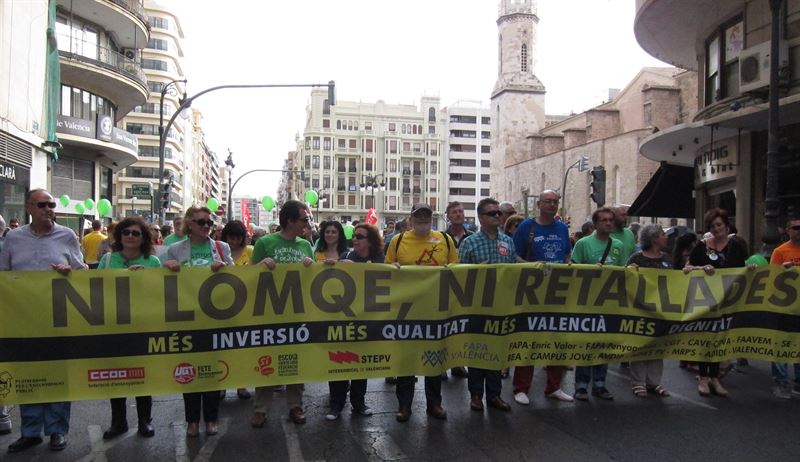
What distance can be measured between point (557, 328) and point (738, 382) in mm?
2752

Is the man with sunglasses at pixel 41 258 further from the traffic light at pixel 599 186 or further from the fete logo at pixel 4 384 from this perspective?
the traffic light at pixel 599 186

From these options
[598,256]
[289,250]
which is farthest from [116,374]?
[598,256]

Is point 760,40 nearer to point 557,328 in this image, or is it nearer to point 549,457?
point 557,328

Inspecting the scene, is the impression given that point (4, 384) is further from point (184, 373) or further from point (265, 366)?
point (265, 366)

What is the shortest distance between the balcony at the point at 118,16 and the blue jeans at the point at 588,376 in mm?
26857

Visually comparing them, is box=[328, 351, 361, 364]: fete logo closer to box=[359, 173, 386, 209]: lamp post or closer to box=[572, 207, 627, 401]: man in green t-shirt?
box=[572, 207, 627, 401]: man in green t-shirt

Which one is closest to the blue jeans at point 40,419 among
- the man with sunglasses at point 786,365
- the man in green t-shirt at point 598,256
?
the man in green t-shirt at point 598,256

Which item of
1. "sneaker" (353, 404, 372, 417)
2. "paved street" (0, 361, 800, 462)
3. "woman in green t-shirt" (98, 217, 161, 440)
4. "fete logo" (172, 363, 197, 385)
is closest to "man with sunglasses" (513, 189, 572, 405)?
"paved street" (0, 361, 800, 462)

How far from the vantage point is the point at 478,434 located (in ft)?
16.9

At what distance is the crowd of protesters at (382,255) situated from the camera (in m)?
4.95

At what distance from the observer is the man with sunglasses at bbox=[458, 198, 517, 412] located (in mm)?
5820

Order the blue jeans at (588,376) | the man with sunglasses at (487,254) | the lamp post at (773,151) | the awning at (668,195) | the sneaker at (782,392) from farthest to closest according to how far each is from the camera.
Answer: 1. the awning at (668,195)
2. the lamp post at (773,151)
3. the sneaker at (782,392)
4. the blue jeans at (588,376)
5. the man with sunglasses at (487,254)

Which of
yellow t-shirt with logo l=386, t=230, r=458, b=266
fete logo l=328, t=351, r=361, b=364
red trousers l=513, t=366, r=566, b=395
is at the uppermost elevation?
yellow t-shirt with logo l=386, t=230, r=458, b=266

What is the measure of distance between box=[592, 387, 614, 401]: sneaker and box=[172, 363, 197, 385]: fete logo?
3879 millimetres
